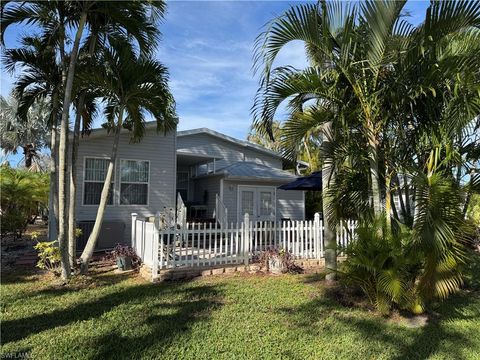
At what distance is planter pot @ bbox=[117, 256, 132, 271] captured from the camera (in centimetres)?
838

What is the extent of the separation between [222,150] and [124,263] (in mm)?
9427

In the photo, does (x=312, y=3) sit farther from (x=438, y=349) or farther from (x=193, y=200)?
(x=193, y=200)

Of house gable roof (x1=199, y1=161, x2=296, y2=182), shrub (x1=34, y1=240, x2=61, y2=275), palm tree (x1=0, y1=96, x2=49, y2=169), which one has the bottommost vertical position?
shrub (x1=34, y1=240, x2=61, y2=275)

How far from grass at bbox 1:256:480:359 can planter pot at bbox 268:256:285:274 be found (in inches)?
47.1

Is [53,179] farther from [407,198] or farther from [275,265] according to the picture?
[407,198]

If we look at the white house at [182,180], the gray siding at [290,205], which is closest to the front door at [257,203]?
the white house at [182,180]

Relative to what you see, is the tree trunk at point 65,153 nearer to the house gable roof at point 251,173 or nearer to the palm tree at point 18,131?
the house gable roof at point 251,173

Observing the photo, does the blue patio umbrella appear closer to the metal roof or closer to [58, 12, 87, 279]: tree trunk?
the metal roof

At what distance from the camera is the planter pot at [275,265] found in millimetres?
8016

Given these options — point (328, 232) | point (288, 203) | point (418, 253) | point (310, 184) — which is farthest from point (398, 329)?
point (288, 203)

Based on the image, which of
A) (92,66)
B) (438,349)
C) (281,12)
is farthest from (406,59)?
(92,66)

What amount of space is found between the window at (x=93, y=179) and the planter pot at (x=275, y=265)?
6.31m

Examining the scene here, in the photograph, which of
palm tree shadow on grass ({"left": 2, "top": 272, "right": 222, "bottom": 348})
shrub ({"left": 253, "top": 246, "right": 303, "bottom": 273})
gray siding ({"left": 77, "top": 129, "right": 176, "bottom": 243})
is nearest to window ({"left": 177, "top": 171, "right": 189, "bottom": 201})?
gray siding ({"left": 77, "top": 129, "right": 176, "bottom": 243})

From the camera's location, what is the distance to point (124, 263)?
27.6 ft
